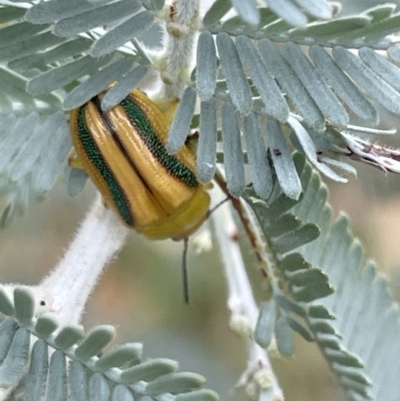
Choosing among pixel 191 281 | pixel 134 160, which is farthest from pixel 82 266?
pixel 191 281

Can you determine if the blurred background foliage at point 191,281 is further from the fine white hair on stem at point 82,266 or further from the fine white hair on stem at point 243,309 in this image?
the fine white hair on stem at point 82,266

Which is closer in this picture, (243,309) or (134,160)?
(134,160)

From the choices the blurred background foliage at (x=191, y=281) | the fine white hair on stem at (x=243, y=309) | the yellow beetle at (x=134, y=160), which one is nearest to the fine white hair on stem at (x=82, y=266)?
the yellow beetle at (x=134, y=160)

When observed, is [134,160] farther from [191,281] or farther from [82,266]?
[191,281]

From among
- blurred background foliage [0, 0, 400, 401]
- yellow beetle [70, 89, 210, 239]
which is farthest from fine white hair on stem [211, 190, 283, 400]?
blurred background foliage [0, 0, 400, 401]

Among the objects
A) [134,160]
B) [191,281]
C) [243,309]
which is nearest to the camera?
[134,160]

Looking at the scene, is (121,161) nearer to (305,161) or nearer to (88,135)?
(88,135)
